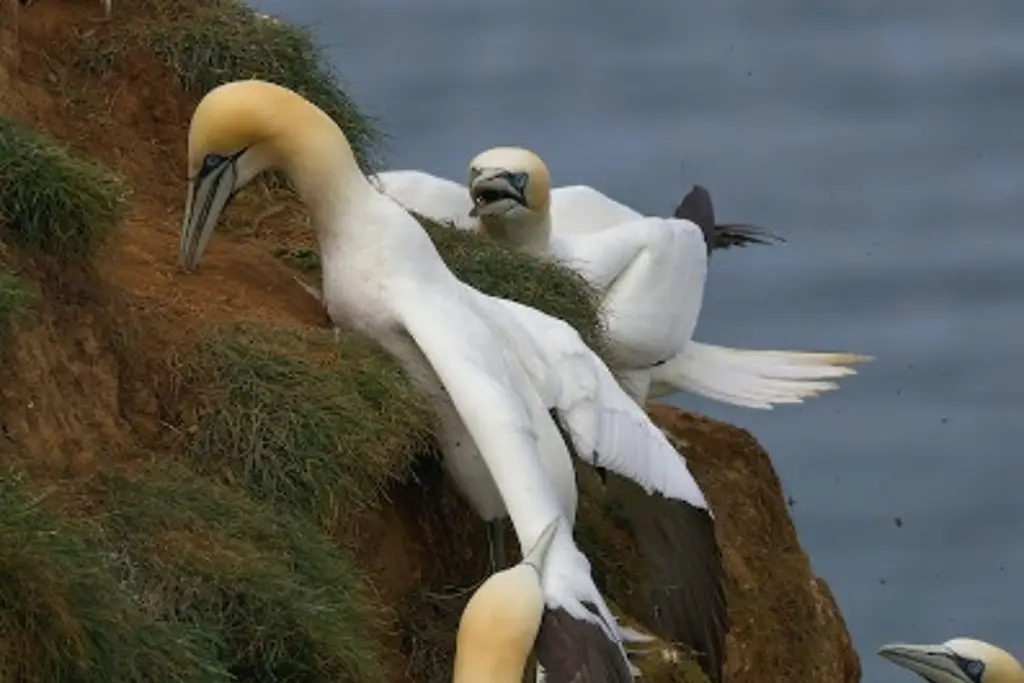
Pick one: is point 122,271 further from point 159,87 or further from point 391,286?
point 159,87

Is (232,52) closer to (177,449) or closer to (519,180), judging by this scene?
(519,180)

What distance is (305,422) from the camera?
29.6 feet

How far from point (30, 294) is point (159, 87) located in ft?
9.53

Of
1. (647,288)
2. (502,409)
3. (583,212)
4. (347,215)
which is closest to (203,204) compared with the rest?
(347,215)

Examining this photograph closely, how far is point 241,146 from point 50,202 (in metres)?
1.30

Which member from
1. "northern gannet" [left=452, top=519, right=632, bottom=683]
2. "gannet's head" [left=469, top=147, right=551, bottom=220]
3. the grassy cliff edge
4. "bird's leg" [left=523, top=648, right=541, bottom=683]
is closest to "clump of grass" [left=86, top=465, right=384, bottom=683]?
the grassy cliff edge

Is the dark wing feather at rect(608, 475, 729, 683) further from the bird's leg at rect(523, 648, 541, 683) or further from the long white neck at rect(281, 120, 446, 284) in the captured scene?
the bird's leg at rect(523, 648, 541, 683)

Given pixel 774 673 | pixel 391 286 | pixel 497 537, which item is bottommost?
pixel 774 673

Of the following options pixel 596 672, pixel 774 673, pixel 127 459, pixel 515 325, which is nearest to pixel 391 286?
pixel 515 325

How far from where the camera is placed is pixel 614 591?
1045cm

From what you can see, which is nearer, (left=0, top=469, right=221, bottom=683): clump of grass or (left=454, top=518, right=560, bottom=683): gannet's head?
(left=0, top=469, right=221, bottom=683): clump of grass

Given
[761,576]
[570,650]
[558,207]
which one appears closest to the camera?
[570,650]

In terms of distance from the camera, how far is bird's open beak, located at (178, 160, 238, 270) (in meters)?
9.91

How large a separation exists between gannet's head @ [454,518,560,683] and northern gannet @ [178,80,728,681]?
5.22ft
